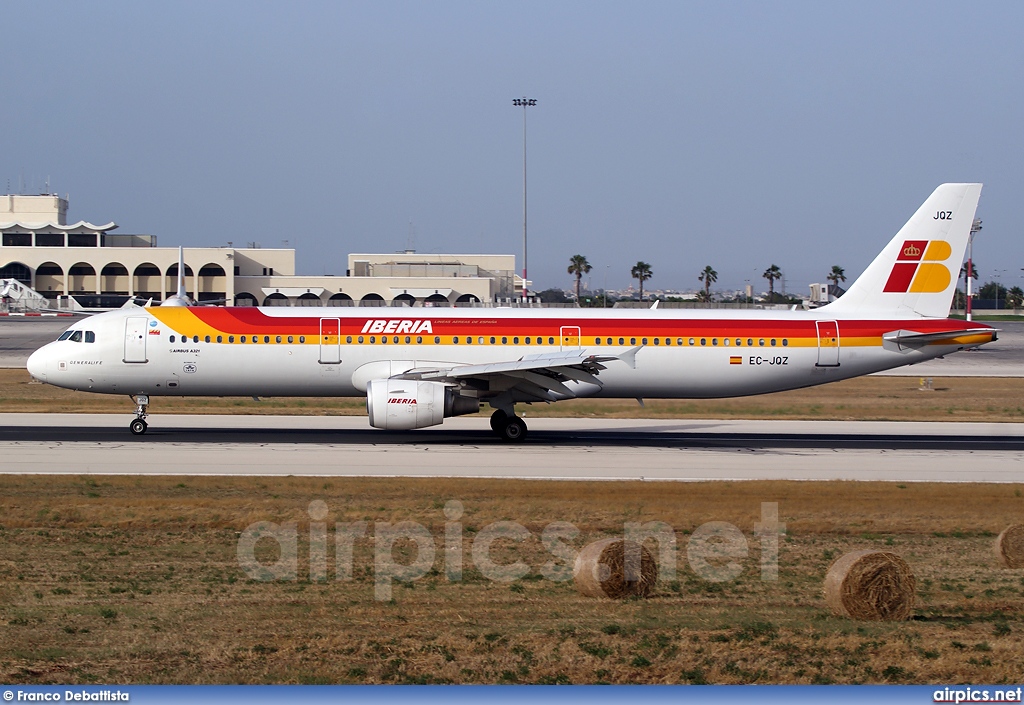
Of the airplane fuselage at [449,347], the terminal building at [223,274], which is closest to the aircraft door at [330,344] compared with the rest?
the airplane fuselage at [449,347]

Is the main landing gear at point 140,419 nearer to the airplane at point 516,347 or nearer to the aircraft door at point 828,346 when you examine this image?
the airplane at point 516,347

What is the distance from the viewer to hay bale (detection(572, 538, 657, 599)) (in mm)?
12383

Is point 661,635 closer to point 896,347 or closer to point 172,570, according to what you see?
point 172,570

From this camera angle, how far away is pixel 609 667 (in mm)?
9883

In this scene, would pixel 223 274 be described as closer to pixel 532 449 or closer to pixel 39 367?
pixel 39 367

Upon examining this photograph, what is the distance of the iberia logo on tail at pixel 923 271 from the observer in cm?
3181

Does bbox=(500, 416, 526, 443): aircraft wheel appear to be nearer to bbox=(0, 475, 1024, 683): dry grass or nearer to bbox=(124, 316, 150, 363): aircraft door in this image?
bbox=(0, 475, 1024, 683): dry grass

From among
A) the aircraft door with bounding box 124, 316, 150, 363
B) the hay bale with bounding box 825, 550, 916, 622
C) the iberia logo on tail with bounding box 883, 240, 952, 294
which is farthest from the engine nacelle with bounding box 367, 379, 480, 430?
the hay bale with bounding box 825, 550, 916, 622

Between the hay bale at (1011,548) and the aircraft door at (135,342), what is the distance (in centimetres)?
2257

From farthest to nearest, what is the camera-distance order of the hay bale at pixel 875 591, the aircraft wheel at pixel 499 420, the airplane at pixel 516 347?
the aircraft wheel at pixel 499 420
the airplane at pixel 516 347
the hay bale at pixel 875 591

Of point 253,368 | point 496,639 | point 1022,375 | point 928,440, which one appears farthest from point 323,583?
point 1022,375
